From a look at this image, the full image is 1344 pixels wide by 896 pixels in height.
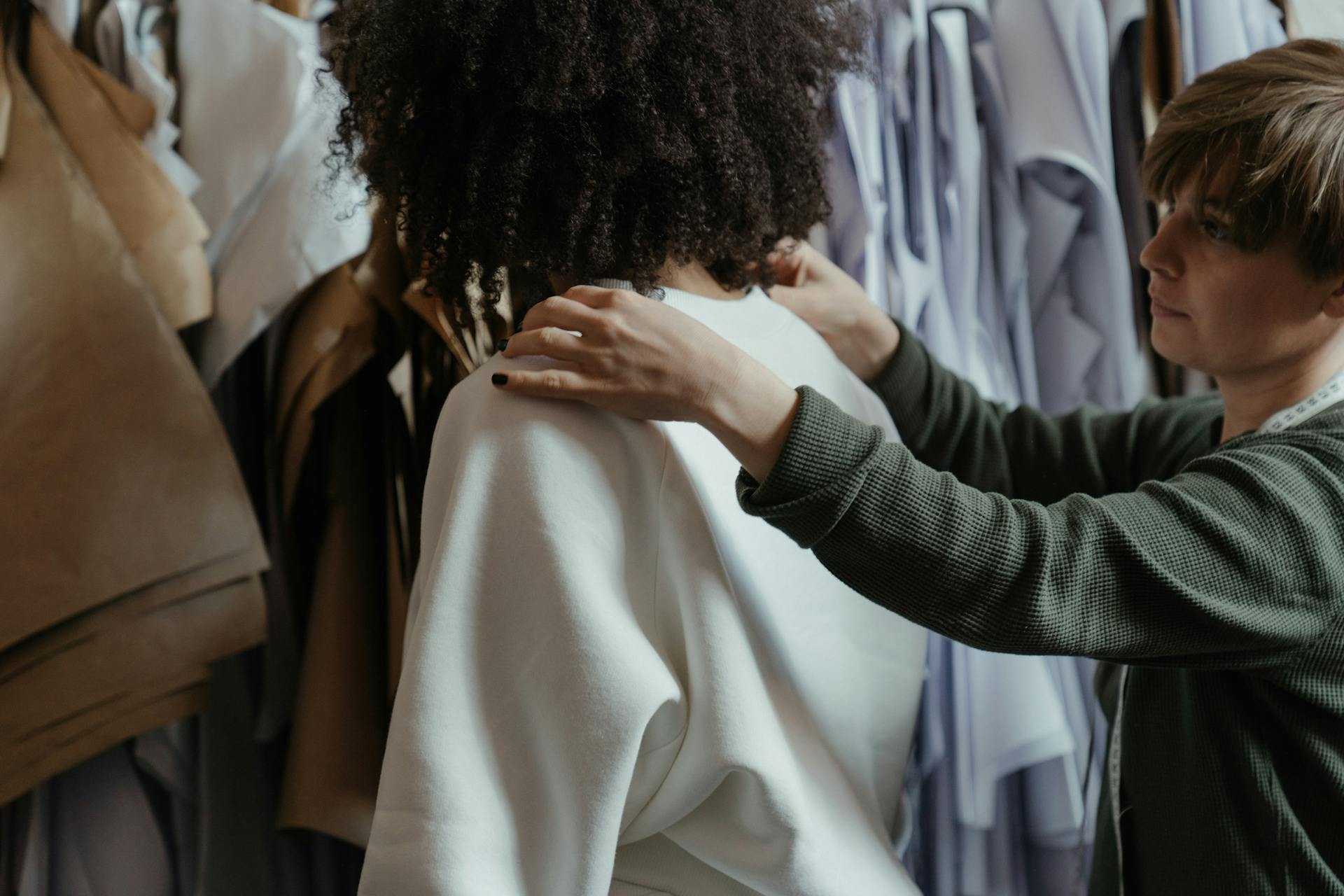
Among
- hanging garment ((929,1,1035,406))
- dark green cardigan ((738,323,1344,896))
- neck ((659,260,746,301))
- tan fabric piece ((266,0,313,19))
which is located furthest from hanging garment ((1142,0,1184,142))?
tan fabric piece ((266,0,313,19))

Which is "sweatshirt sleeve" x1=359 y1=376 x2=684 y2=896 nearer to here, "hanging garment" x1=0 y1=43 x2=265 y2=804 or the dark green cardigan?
the dark green cardigan

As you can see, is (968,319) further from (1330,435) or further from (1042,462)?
(1330,435)

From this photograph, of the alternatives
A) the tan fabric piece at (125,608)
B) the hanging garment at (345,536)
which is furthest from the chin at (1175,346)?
the tan fabric piece at (125,608)

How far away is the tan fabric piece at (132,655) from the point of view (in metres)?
0.72

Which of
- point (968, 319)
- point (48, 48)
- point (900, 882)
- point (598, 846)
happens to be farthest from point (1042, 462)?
point (48, 48)

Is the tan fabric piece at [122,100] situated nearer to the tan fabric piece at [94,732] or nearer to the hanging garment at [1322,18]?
the tan fabric piece at [94,732]

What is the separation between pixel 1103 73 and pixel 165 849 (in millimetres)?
1004

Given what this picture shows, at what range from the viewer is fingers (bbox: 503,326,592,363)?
53 cm

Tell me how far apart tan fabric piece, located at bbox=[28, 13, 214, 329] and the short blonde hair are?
73 cm

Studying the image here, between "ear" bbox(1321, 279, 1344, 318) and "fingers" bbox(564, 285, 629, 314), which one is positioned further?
"ear" bbox(1321, 279, 1344, 318)

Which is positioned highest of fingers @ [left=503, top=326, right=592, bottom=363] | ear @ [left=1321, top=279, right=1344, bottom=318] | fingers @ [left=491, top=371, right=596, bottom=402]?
fingers @ [left=503, top=326, right=592, bottom=363]

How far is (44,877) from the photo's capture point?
789 millimetres

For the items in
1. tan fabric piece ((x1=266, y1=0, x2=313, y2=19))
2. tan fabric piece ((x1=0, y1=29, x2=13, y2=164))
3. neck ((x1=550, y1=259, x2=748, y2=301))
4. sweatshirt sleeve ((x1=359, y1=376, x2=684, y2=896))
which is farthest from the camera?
tan fabric piece ((x1=266, y1=0, x2=313, y2=19))

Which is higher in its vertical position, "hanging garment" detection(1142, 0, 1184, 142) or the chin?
"hanging garment" detection(1142, 0, 1184, 142)
